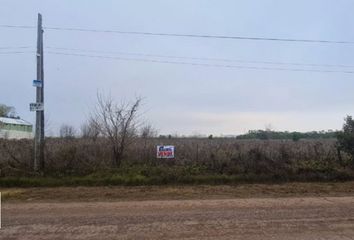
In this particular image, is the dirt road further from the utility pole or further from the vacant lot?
the utility pole

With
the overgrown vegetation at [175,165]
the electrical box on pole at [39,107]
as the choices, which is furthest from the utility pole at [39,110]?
the overgrown vegetation at [175,165]

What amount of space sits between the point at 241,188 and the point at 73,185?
6108 millimetres

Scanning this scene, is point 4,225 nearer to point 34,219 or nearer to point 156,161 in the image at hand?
point 34,219

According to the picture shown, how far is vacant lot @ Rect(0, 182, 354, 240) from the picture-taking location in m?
9.20

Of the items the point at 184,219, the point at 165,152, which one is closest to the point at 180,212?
the point at 184,219

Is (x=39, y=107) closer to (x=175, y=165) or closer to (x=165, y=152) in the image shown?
(x=165, y=152)

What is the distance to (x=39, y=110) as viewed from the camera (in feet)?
63.1

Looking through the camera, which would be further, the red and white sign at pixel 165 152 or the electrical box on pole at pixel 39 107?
the red and white sign at pixel 165 152

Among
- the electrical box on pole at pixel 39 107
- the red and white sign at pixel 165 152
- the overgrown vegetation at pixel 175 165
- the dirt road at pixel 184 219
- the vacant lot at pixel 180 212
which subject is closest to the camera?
the dirt road at pixel 184 219

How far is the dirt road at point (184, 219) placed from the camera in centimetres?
908

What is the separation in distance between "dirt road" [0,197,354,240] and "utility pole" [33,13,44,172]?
20.9 feet

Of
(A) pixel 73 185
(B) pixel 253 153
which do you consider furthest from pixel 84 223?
(B) pixel 253 153

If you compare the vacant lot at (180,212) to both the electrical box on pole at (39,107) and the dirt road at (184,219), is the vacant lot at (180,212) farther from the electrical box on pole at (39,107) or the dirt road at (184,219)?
the electrical box on pole at (39,107)

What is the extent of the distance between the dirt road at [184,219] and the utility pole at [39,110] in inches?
251
